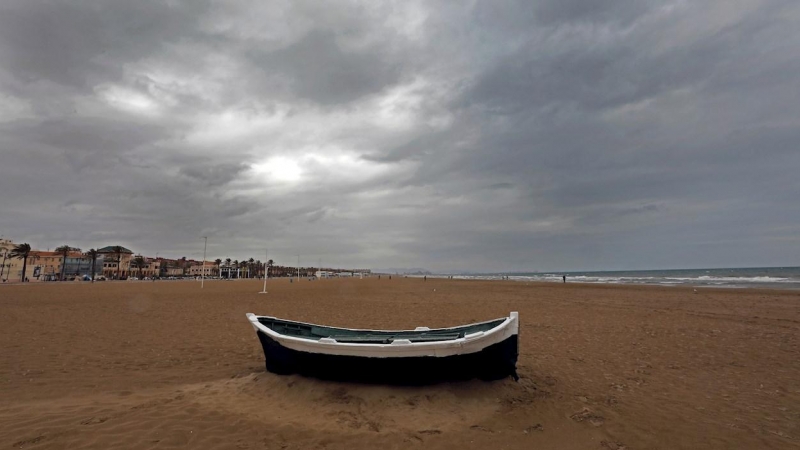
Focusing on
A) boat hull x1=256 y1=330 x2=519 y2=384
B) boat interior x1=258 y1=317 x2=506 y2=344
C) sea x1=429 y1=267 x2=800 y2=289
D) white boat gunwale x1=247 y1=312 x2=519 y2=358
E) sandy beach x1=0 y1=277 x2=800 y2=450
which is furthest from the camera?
sea x1=429 y1=267 x2=800 y2=289

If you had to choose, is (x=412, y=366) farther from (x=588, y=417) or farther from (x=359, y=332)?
(x=359, y=332)

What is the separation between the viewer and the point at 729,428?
573cm

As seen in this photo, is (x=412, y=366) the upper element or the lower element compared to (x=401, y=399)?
upper

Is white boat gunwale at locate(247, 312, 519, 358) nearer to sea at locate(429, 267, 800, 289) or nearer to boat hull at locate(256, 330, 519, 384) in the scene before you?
boat hull at locate(256, 330, 519, 384)

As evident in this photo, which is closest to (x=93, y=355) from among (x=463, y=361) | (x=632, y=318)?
(x=463, y=361)

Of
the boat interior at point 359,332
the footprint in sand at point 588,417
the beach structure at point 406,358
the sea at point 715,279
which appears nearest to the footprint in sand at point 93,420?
the beach structure at point 406,358

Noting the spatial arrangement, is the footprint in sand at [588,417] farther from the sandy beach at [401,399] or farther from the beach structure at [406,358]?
the beach structure at [406,358]

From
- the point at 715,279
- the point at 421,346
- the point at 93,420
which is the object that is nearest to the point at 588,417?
the point at 421,346

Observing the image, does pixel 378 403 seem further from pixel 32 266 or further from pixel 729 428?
pixel 32 266

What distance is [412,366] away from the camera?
6422mm

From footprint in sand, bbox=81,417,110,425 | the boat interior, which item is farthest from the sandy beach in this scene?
the boat interior

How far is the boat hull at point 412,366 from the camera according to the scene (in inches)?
252

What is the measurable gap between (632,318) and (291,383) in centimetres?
1657

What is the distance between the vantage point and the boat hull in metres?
6.41
